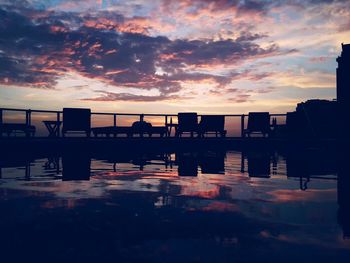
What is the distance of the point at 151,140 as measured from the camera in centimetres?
1822

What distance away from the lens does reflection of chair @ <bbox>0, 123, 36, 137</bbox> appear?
1551 centimetres

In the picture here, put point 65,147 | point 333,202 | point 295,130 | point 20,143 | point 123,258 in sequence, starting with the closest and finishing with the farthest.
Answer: point 123,258 < point 333,202 < point 20,143 < point 65,147 < point 295,130

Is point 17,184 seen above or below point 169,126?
below

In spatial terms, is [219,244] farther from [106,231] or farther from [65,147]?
[65,147]

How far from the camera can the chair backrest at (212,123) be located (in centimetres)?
1906

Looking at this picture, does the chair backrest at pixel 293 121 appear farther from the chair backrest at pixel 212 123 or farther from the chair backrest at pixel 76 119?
Answer: the chair backrest at pixel 76 119

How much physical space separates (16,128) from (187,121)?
8965 millimetres

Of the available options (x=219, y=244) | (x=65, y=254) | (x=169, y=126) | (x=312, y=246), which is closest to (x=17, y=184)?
(x=65, y=254)

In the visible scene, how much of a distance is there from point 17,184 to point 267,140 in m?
14.6

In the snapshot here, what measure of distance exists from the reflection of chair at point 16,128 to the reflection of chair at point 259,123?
38.7 feet

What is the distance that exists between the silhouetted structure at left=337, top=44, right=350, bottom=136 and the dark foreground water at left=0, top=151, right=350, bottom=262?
4.19 meters

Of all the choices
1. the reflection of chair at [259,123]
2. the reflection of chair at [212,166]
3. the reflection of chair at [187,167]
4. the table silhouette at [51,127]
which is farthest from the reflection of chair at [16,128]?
the reflection of chair at [259,123]

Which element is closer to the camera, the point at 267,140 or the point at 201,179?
the point at 201,179

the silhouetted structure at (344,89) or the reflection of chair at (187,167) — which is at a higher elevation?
the silhouetted structure at (344,89)
